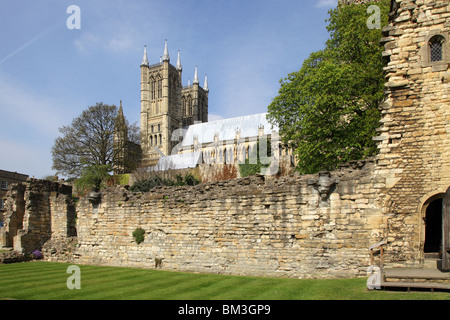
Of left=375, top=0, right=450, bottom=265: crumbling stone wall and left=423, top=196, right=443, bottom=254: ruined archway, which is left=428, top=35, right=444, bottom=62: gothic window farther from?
left=423, top=196, right=443, bottom=254: ruined archway

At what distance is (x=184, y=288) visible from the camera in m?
9.89

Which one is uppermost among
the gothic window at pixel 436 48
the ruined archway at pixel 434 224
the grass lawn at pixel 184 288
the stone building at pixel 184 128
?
the stone building at pixel 184 128

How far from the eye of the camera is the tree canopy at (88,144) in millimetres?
46656

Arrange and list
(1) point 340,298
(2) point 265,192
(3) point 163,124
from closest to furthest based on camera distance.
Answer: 1. (1) point 340,298
2. (2) point 265,192
3. (3) point 163,124

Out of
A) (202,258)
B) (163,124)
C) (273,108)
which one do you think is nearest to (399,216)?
(202,258)

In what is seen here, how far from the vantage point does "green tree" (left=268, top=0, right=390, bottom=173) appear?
64.8ft

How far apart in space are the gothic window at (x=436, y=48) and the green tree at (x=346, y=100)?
821 centimetres

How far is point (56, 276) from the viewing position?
12719mm

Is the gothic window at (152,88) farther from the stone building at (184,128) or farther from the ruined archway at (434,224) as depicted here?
the ruined archway at (434,224)

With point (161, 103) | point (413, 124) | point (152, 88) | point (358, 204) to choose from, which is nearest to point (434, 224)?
point (358, 204)

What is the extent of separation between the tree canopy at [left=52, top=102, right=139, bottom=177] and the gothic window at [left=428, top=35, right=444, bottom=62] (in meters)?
40.6

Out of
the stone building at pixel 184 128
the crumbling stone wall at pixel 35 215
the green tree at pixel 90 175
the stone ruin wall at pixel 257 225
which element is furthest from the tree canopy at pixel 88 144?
the stone ruin wall at pixel 257 225
